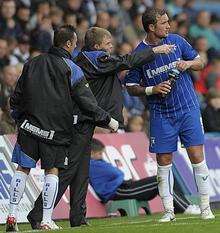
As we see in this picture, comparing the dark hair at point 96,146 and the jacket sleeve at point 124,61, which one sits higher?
the jacket sleeve at point 124,61

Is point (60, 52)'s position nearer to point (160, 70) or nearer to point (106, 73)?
point (106, 73)

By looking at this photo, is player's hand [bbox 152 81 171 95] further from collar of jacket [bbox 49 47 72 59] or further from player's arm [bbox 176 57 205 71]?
collar of jacket [bbox 49 47 72 59]

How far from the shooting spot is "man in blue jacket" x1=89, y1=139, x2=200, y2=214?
15.3 metres

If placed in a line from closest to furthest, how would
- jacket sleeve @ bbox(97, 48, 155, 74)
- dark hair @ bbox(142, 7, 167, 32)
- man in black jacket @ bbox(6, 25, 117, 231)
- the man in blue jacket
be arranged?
man in black jacket @ bbox(6, 25, 117, 231)
jacket sleeve @ bbox(97, 48, 155, 74)
dark hair @ bbox(142, 7, 167, 32)
the man in blue jacket

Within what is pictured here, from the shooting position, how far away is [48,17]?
21.0 metres

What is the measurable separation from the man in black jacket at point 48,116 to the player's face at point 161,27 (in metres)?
1.09

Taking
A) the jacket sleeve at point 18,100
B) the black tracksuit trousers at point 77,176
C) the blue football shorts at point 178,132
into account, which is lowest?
the black tracksuit trousers at point 77,176

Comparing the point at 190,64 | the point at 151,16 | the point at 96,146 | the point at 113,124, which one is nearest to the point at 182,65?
the point at 190,64

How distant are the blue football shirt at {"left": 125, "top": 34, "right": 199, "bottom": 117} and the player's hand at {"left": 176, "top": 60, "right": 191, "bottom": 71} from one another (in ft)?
0.33

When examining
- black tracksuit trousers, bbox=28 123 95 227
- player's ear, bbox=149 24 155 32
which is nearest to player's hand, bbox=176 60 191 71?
player's ear, bbox=149 24 155 32

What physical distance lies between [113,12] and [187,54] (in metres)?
11.6

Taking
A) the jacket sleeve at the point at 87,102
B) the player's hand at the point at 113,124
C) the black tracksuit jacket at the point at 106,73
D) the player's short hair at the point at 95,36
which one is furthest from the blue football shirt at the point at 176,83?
the jacket sleeve at the point at 87,102

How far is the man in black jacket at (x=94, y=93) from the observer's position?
1222 centimetres

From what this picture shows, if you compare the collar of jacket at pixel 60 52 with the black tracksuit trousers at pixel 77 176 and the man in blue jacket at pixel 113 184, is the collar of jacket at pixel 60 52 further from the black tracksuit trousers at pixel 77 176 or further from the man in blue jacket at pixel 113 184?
the man in blue jacket at pixel 113 184
